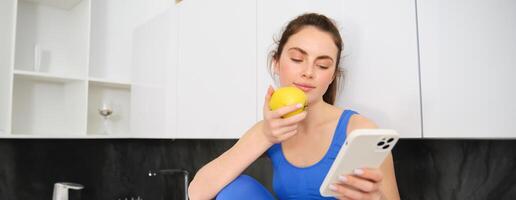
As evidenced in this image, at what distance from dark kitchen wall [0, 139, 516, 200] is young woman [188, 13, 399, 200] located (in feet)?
1.02

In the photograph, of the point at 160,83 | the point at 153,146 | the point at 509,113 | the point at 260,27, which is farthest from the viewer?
the point at 153,146

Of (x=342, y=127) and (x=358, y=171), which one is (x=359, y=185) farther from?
(x=342, y=127)

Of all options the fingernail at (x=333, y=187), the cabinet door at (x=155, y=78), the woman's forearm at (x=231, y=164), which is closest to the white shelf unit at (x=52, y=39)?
the cabinet door at (x=155, y=78)

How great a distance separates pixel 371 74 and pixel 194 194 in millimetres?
496

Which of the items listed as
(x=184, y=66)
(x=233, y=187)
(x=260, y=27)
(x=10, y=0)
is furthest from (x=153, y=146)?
(x=233, y=187)

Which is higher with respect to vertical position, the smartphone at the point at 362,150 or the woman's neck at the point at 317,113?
the woman's neck at the point at 317,113

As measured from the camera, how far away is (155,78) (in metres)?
1.77

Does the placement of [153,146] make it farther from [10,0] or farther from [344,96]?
[344,96]

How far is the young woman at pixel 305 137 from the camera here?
83cm

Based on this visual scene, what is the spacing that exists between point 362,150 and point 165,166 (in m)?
1.67

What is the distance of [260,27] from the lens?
1.20 m

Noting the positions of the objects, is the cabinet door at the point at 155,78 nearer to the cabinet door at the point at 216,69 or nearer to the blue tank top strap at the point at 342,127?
the cabinet door at the point at 216,69

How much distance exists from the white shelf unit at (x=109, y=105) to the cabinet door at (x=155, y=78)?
0.24 meters

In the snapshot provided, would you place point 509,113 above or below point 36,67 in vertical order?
below
